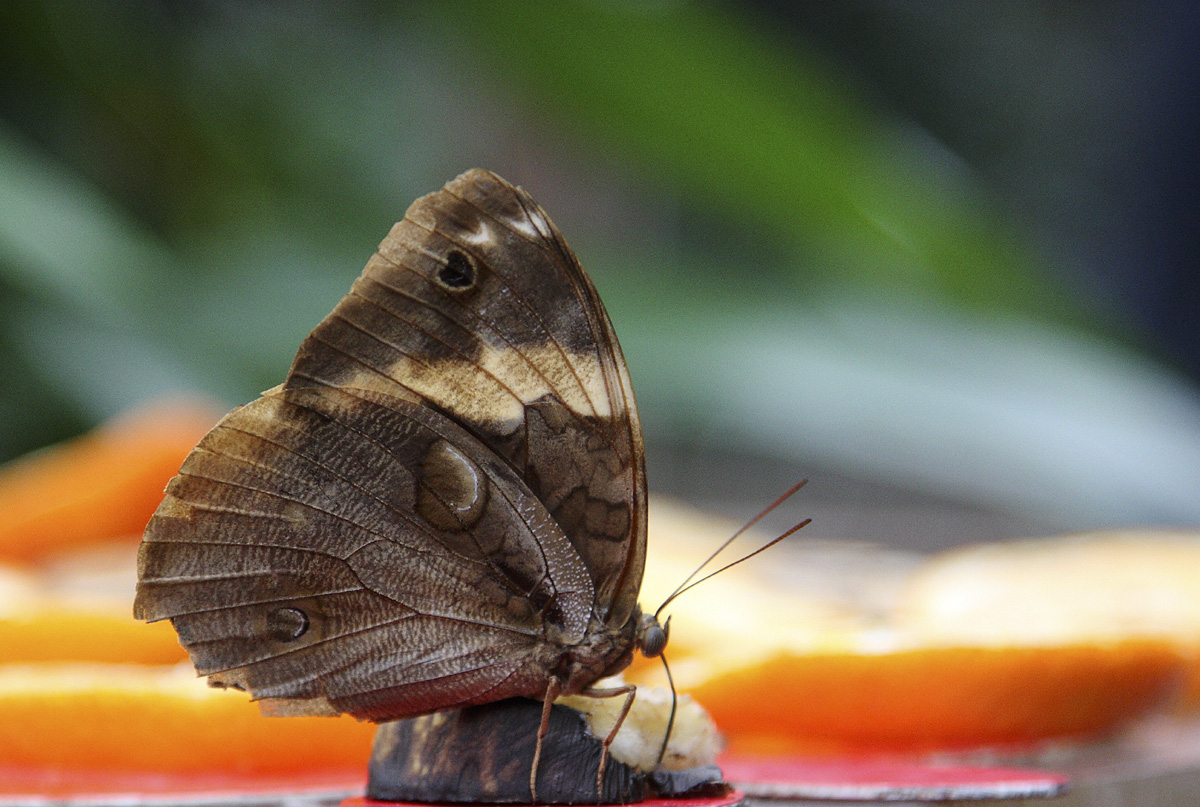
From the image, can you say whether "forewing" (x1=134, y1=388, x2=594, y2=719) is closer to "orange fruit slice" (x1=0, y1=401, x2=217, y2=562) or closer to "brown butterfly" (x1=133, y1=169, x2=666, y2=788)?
"brown butterfly" (x1=133, y1=169, x2=666, y2=788)

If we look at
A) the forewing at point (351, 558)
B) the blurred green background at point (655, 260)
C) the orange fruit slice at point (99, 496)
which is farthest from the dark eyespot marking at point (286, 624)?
the blurred green background at point (655, 260)

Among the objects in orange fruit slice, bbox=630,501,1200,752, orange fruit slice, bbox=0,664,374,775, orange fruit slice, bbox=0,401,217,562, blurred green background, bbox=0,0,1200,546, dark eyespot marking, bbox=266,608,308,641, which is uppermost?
blurred green background, bbox=0,0,1200,546

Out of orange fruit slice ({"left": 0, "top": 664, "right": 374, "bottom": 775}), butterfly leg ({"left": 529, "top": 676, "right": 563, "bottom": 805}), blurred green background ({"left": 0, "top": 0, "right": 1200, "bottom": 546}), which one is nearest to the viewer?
butterfly leg ({"left": 529, "top": 676, "right": 563, "bottom": 805})

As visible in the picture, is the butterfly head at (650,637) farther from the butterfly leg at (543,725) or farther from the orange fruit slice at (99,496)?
the orange fruit slice at (99,496)

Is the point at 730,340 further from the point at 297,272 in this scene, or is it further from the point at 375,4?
→ the point at 375,4

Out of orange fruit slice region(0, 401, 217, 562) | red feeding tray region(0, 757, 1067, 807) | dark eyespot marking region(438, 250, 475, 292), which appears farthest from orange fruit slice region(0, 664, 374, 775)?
orange fruit slice region(0, 401, 217, 562)

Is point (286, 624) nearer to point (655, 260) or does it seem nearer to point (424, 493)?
point (424, 493)

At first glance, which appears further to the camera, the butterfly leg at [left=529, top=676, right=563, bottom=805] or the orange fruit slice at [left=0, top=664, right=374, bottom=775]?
the orange fruit slice at [left=0, top=664, right=374, bottom=775]

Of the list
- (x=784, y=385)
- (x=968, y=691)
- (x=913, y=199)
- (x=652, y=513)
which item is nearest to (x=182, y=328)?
(x=652, y=513)

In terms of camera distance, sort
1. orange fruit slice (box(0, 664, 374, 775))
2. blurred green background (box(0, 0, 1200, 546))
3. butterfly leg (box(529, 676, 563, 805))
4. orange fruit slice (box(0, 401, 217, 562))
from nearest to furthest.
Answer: butterfly leg (box(529, 676, 563, 805)), orange fruit slice (box(0, 664, 374, 775)), orange fruit slice (box(0, 401, 217, 562)), blurred green background (box(0, 0, 1200, 546))
